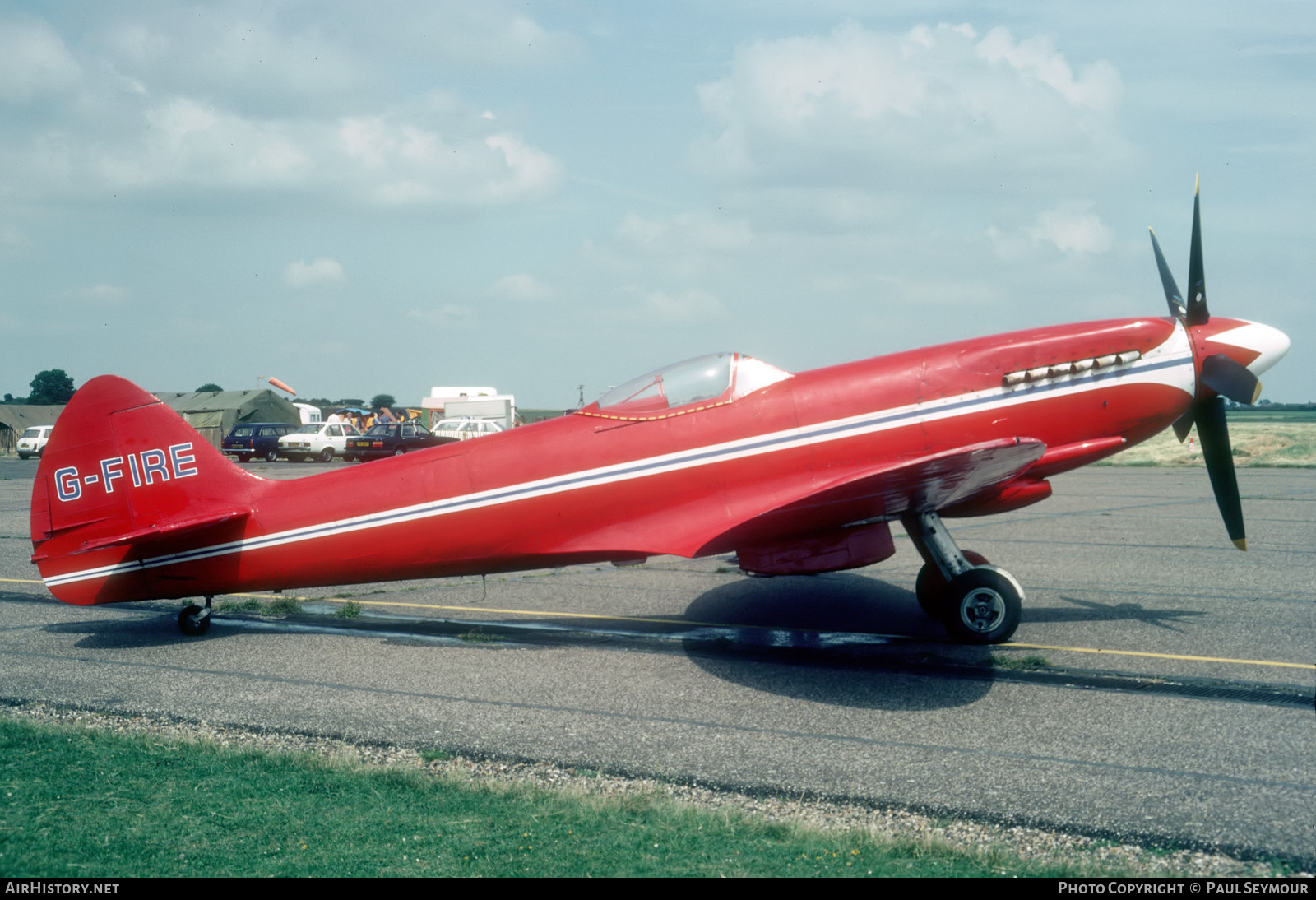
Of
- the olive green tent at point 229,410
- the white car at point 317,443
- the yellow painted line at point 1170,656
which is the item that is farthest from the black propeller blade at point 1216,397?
the olive green tent at point 229,410

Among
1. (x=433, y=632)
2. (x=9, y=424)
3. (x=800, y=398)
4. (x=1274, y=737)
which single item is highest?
(x=9, y=424)

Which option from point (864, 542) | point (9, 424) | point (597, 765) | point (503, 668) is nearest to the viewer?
point (597, 765)

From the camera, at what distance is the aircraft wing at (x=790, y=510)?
22.6 feet

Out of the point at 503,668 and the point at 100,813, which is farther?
the point at 503,668

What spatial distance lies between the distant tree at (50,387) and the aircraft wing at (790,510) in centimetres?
12627

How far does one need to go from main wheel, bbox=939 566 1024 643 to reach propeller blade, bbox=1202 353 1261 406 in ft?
7.94

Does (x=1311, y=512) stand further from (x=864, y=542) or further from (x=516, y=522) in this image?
(x=516, y=522)

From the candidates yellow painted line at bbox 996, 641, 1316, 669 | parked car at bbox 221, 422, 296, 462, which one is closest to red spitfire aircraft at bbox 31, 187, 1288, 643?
yellow painted line at bbox 996, 641, 1316, 669

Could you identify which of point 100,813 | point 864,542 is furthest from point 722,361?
point 100,813

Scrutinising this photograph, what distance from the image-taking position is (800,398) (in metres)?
7.49

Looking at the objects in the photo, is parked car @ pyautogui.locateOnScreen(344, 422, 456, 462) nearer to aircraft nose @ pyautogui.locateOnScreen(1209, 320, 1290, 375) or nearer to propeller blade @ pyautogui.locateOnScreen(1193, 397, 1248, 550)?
propeller blade @ pyautogui.locateOnScreen(1193, 397, 1248, 550)

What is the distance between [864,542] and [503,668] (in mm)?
3201

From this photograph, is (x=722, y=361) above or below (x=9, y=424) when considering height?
below

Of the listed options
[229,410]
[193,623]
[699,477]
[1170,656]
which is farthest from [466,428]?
[1170,656]
